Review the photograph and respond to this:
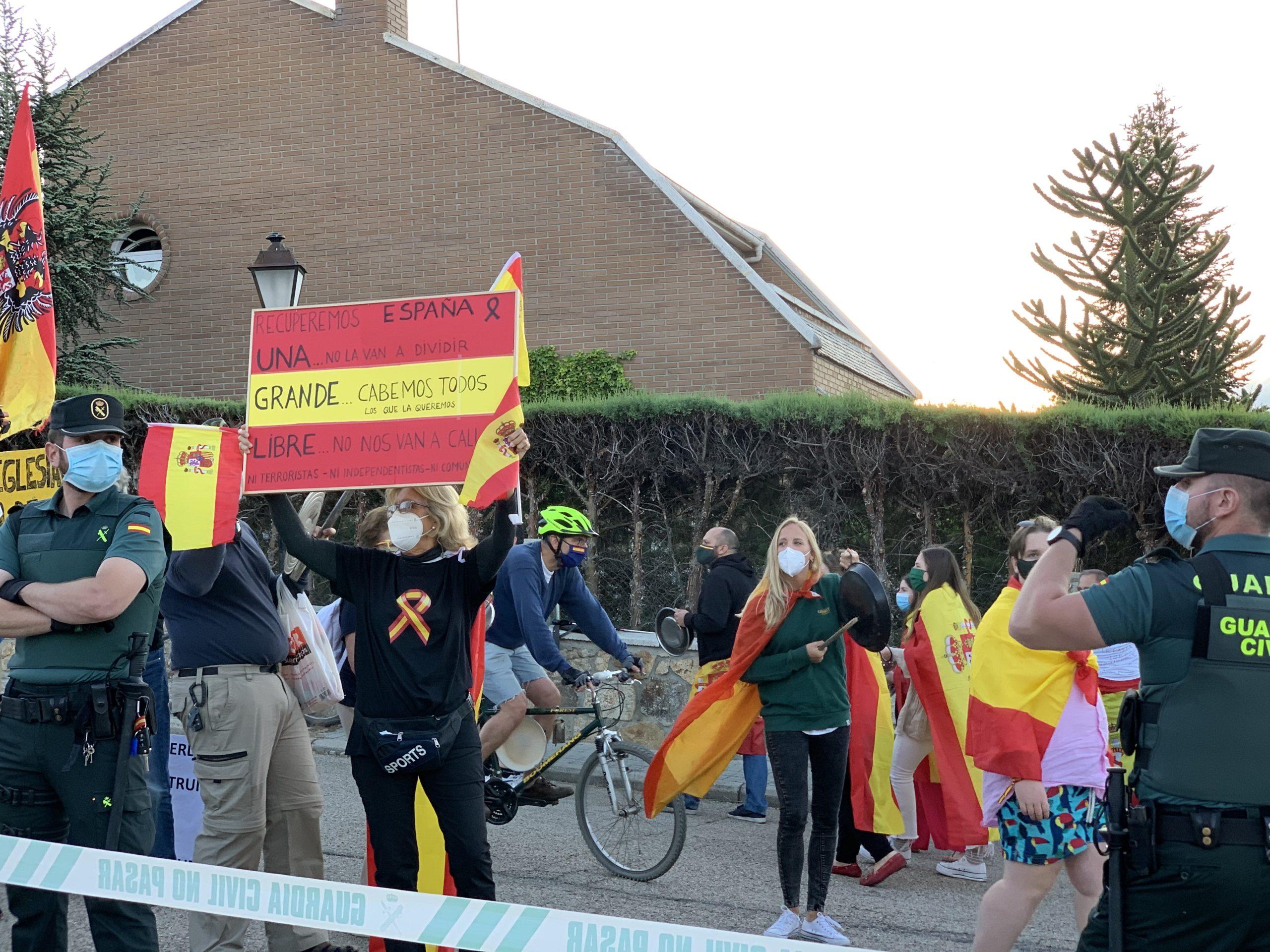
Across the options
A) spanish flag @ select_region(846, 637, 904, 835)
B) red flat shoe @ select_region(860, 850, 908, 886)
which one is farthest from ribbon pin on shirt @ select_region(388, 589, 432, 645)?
red flat shoe @ select_region(860, 850, 908, 886)

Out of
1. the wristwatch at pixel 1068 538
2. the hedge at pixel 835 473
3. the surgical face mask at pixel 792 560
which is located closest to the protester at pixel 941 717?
the surgical face mask at pixel 792 560

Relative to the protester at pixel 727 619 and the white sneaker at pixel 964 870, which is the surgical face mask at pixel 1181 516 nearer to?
the white sneaker at pixel 964 870

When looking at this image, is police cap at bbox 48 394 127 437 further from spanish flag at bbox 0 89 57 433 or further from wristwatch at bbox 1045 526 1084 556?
wristwatch at bbox 1045 526 1084 556

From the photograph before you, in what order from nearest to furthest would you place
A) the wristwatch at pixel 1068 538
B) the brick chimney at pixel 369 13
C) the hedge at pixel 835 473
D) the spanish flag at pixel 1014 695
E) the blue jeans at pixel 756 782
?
the wristwatch at pixel 1068 538 < the spanish flag at pixel 1014 695 < the blue jeans at pixel 756 782 < the hedge at pixel 835 473 < the brick chimney at pixel 369 13

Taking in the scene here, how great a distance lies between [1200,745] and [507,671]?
508cm

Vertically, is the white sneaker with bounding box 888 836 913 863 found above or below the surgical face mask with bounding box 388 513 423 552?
below

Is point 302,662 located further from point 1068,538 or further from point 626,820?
point 1068,538

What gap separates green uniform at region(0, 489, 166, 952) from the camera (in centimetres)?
403

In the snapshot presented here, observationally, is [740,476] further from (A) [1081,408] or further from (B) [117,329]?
(B) [117,329]

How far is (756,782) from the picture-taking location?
8.76 m

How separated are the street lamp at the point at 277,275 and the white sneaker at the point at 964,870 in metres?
6.39

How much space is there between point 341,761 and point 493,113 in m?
12.2

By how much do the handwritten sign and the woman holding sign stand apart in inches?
6.5

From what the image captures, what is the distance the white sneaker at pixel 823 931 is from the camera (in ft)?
18.1
